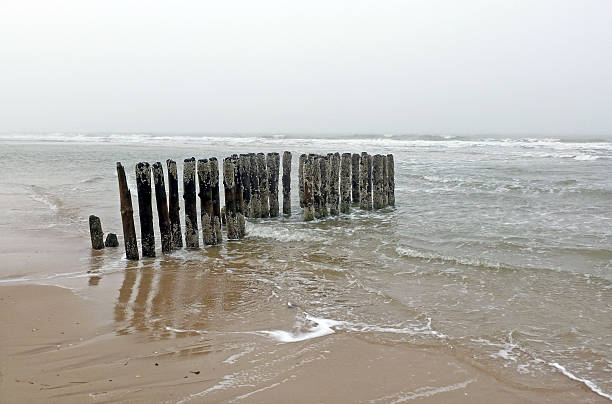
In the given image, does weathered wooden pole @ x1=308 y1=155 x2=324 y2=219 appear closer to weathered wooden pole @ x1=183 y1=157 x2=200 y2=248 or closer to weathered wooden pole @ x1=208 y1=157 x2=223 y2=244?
weathered wooden pole @ x1=208 y1=157 x2=223 y2=244

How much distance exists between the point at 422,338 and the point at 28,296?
4862 mm

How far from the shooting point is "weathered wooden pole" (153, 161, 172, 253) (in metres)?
8.87

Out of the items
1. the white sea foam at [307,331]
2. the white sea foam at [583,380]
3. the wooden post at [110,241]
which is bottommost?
the white sea foam at [583,380]

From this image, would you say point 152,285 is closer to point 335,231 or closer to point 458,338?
point 458,338

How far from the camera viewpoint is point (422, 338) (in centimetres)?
539

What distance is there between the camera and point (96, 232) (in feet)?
30.1

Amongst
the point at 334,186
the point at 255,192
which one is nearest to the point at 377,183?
the point at 334,186

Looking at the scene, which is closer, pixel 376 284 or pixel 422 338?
Result: pixel 422 338

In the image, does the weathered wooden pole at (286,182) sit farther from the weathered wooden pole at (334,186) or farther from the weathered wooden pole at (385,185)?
the weathered wooden pole at (385,185)

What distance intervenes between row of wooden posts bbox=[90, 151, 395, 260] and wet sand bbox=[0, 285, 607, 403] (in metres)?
3.42

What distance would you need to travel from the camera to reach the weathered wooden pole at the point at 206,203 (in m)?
9.58

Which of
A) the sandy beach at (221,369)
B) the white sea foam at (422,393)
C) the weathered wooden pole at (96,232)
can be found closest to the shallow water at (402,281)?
the sandy beach at (221,369)

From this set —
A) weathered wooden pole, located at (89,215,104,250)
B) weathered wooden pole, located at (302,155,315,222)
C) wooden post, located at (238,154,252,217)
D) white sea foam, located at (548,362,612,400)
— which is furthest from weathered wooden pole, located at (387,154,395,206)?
white sea foam, located at (548,362,612,400)

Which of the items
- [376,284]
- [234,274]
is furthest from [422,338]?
[234,274]
